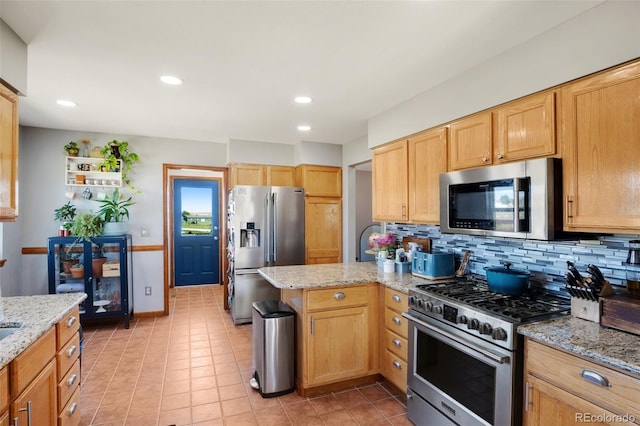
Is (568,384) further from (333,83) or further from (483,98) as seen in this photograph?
(333,83)

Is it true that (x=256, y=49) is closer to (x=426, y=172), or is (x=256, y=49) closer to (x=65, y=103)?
(x=426, y=172)

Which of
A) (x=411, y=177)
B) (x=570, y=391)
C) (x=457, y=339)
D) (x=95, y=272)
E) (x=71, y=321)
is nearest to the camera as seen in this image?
(x=570, y=391)

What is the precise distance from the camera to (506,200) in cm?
195

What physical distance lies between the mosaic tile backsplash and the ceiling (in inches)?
48.6

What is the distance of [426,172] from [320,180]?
7.01 ft

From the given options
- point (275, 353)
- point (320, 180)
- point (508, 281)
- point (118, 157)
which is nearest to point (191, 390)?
point (275, 353)

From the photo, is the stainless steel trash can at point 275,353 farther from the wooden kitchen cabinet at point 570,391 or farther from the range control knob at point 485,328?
the wooden kitchen cabinet at point 570,391

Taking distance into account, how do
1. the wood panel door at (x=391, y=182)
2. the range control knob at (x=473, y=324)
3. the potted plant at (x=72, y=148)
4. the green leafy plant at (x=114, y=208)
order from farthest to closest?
the green leafy plant at (x=114, y=208)
the potted plant at (x=72, y=148)
the wood panel door at (x=391, y=182)
the range control knob at (x=473, y=324)

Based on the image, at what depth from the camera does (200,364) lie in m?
3.07

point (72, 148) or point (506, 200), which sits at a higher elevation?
point (72, 148)

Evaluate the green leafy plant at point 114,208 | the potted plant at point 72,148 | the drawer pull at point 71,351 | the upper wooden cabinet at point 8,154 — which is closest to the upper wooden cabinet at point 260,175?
the green leafy plant at point 114,208

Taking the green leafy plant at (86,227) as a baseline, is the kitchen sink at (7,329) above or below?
below

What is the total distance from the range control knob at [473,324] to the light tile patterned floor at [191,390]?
923 millimetres

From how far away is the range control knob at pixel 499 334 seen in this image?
161 centimetres
